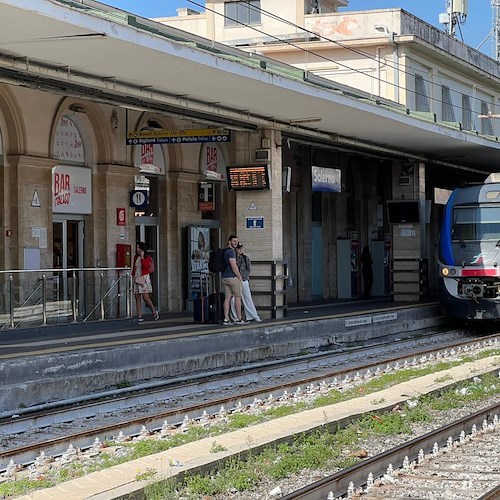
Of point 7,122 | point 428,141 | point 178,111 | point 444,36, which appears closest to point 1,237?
point 7,122

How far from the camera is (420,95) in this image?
3831 cm

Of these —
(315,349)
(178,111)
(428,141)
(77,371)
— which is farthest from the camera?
(428,141)

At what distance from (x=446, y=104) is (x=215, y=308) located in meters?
22.6

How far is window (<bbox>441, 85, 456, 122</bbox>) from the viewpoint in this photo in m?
39.8

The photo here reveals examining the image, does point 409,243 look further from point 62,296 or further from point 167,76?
point 167,76

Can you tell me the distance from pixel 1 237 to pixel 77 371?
5.79 metres

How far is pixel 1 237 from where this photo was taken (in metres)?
19.2

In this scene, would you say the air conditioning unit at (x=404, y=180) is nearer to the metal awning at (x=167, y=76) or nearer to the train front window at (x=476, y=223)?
the metal awning at (x=167, y=76)

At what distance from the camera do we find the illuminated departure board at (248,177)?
21.0 metres

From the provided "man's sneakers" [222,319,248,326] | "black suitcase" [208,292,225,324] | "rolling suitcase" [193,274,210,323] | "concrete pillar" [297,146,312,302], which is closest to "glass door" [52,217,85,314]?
"rolling suitcase" [193,274,210,323]

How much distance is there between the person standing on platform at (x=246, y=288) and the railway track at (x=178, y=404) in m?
2.30

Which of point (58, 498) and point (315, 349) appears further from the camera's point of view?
point (315, 349)

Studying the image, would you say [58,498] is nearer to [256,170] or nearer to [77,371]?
[77,371]

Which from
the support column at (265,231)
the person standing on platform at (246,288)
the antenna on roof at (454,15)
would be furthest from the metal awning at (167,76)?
the antenna on roof at (454,15)
